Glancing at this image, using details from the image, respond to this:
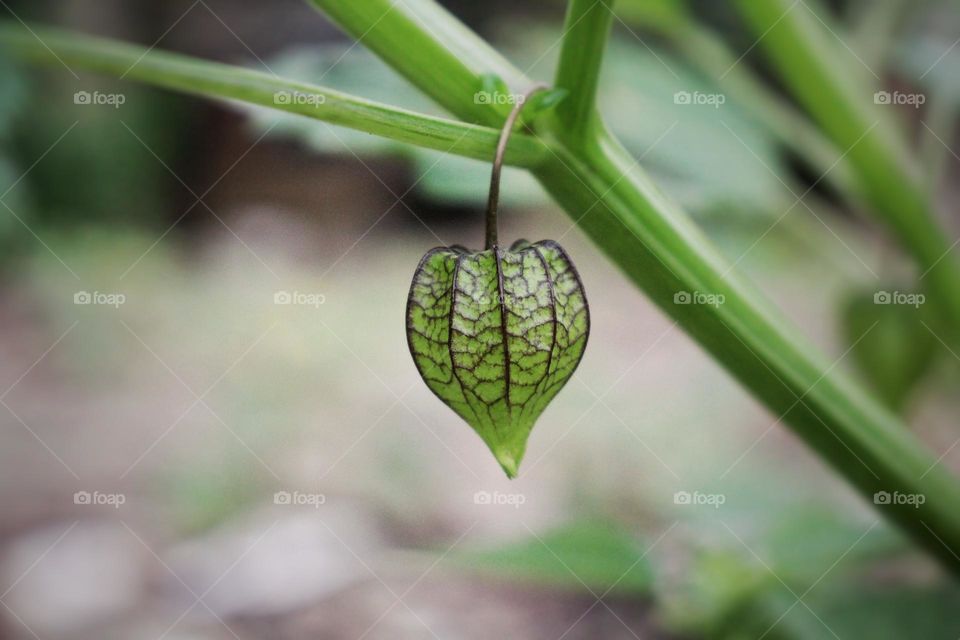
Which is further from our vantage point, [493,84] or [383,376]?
[383,376]

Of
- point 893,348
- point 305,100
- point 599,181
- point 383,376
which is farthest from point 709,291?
point 383,376

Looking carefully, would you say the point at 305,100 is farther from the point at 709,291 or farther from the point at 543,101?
the point at 709,291

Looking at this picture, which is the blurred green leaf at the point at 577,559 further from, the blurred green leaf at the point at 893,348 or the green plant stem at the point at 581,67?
the green plant stem at the point at 581,67

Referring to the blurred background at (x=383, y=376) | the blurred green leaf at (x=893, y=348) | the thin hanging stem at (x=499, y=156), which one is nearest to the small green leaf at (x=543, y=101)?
the thin hanging stem at (x=499, y=156)

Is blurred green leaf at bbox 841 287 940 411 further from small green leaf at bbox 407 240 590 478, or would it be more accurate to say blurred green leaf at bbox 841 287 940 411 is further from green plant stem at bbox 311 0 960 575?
small green leaf at bbox 407 240 590 478

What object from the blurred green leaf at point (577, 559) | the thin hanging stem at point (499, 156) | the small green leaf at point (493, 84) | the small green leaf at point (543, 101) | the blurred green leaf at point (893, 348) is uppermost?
the small green leaf at point (493, 84)

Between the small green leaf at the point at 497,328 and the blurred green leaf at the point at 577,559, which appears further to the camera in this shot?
the blurred green leaf at the point at 577,559

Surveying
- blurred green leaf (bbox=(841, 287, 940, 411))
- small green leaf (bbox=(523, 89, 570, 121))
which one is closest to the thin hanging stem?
small green leaf (bbox=(523, 89, 570, 121))
